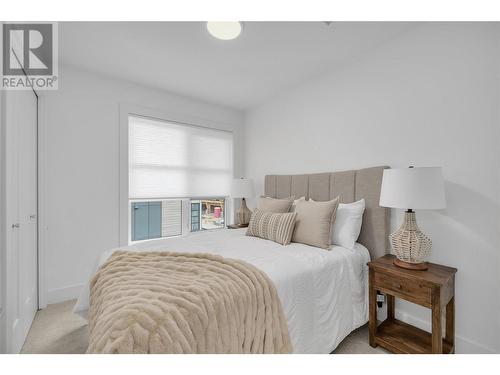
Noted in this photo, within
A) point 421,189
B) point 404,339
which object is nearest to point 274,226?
point 421,189

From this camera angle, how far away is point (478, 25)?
163 cm

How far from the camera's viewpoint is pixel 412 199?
1.54 meters

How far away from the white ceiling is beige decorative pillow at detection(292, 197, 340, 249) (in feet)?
4.81

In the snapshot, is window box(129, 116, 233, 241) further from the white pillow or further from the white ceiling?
the white pillow

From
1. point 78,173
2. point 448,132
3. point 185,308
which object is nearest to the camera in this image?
point 185,308

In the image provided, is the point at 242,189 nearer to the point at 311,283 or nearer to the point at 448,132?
the point at 311,283

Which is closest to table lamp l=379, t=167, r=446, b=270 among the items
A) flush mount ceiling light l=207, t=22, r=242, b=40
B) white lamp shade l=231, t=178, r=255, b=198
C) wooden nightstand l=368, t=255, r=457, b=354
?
wooden nightstand l=368, t=255, r=457, b=354

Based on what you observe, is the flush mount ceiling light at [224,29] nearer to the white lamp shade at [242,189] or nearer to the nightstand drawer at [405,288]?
the white lamp shade at [242,189]

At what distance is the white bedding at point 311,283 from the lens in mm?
1432

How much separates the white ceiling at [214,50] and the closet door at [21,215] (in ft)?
2.38

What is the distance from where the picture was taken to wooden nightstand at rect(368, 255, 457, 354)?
145 cm

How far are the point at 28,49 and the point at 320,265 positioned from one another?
293cm

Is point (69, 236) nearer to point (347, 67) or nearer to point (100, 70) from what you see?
point (100, 70)
